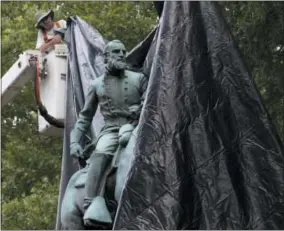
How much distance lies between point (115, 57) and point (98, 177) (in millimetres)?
1093

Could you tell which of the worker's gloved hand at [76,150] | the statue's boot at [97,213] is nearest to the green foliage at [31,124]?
the worker's gloved hand at [76,150]

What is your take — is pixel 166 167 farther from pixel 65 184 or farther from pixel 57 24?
pixel 57 24

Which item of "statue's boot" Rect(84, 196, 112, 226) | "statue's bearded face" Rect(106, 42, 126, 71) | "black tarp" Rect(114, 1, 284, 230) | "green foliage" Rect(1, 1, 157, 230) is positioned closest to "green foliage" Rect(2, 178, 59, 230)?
"green foliage" Rect(1, 1, 157, 230)

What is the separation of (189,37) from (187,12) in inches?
9.2

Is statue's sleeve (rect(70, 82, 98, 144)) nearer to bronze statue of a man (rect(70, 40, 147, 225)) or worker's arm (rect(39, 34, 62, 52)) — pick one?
bronze statue of a man (rect(70, 40, 147, 225))

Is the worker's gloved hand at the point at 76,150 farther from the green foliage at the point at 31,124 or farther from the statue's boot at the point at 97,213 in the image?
the green foliage at the point at 31,124

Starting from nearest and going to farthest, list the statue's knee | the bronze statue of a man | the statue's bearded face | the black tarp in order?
the black tarp, the statue's knee, the bronze statue of a man, the statue's bearded face

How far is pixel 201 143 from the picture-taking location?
13.2 meters

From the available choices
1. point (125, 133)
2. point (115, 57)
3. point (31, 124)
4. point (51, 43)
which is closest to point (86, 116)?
point (115, 57)

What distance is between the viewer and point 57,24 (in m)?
18.4

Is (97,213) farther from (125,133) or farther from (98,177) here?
(125,133)

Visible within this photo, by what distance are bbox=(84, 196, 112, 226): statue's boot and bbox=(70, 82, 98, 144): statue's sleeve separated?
3.02 ft

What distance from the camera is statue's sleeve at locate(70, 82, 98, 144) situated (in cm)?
1441

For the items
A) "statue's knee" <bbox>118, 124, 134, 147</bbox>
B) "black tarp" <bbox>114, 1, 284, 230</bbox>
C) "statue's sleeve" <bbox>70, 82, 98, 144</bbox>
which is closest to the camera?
"black tarp" <bbox>114, 1, 284, 230</bbox>
